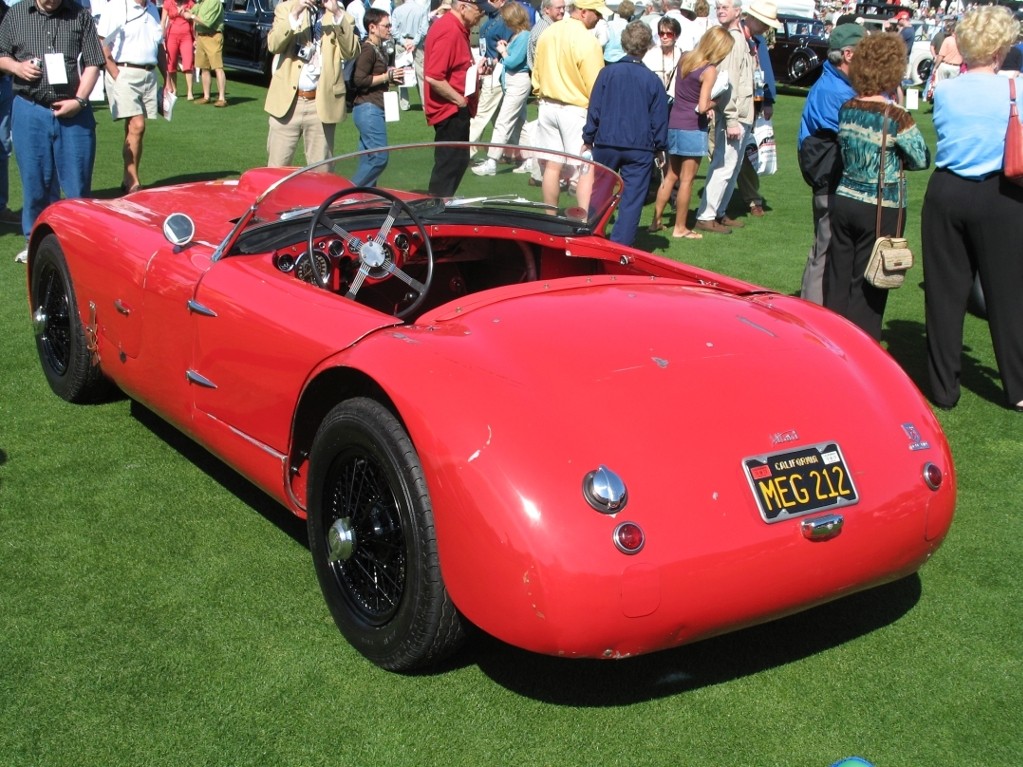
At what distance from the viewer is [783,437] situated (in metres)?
3.18

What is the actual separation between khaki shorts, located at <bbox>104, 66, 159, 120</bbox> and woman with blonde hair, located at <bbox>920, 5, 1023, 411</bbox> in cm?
708

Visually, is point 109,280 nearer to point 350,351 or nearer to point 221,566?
point 221,566

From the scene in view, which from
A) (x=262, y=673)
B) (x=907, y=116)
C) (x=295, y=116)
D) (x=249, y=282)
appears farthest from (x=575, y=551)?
(x=295, y=116)

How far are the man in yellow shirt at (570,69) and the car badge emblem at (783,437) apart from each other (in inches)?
268

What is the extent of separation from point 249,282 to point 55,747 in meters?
1.73

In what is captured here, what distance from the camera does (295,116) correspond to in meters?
9.29

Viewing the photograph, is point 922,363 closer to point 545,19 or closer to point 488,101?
point 545,19

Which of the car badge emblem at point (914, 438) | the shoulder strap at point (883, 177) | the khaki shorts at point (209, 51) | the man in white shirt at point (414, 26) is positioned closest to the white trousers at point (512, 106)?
the man in white shirt at point (414, 26)

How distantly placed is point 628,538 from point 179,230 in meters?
2.49

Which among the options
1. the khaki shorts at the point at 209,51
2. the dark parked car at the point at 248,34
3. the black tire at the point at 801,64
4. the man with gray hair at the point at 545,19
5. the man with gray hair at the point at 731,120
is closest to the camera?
the man with gray hair at the point at 731,120

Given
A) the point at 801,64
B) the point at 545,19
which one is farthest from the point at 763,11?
the point at 801,64

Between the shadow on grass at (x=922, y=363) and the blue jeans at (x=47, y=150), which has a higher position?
the blue jeans at (x=47, y=150)

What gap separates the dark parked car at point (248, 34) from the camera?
64.1 ft

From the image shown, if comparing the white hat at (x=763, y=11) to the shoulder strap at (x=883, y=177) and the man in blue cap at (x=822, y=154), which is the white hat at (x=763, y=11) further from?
the shoulder strap at (x=883, y=177)
